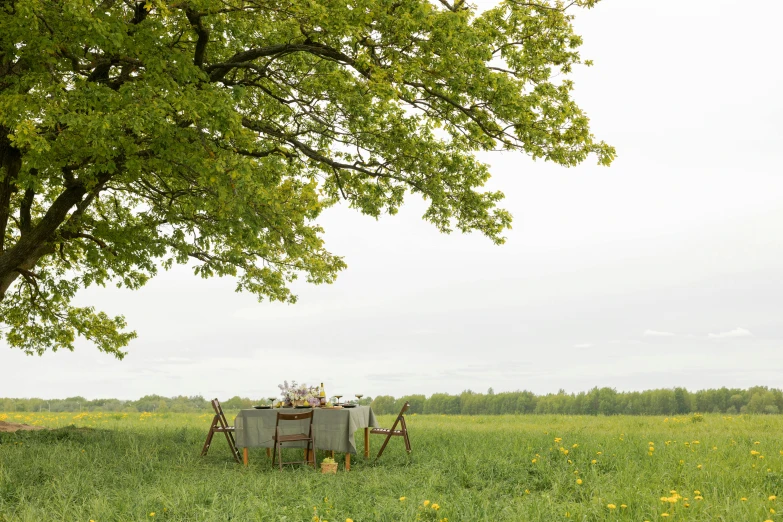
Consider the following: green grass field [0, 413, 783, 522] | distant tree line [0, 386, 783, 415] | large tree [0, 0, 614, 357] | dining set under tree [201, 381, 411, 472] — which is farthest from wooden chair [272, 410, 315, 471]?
distant tree line [0, 386, 783, 415]

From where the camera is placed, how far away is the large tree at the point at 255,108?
7.82 m

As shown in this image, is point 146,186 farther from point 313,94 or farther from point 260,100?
point 313,94

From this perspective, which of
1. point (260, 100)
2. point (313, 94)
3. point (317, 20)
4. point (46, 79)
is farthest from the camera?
point (260, 100)

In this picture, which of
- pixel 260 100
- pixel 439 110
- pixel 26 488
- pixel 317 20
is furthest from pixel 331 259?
pixel 26 488

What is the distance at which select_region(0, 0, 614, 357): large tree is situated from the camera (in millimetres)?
7824

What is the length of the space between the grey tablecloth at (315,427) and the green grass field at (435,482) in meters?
0.41

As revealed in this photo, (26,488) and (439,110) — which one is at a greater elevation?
(439,110)

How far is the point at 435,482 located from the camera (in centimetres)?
675

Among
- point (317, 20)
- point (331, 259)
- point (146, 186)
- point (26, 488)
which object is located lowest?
point (26, 488)

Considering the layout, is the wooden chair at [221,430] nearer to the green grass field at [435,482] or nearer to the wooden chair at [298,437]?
the green grass field at [435,482]

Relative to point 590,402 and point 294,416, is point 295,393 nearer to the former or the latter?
point 294,416

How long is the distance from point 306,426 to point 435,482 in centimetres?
310

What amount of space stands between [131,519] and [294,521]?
161 centimetres

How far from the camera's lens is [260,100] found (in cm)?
1121
